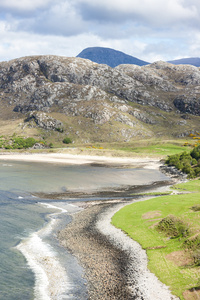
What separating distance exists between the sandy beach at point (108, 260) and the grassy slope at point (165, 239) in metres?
1.12

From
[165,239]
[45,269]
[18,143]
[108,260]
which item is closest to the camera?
[45,269]

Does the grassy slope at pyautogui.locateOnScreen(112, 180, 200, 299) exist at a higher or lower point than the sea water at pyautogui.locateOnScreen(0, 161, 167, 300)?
higher

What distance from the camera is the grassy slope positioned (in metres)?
25.3

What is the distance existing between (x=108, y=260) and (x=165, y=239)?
8358 millimetres

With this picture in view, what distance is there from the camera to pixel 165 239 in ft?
114

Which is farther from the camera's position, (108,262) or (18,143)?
(18,143)

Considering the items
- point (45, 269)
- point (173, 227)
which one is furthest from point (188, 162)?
point (45, 269)

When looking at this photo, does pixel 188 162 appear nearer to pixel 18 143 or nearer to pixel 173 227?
pixel 173 227

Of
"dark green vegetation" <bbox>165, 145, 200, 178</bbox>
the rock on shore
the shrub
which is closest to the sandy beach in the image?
the rock on shore

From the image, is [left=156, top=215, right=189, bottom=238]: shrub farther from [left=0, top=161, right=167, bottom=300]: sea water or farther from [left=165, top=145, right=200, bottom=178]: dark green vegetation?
[left=165, top=145, right=200, bottom=178]: dark green vegetation

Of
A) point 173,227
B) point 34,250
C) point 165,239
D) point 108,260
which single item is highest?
point 173,227

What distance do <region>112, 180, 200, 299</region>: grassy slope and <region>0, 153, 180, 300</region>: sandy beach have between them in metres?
1.12

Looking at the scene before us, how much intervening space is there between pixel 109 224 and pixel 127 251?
11660mm

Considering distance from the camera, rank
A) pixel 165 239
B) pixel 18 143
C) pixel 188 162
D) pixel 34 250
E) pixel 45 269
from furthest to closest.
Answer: pixel 18 143
pixel 188 162
pixel 34 250
pixel 165 239
pixel 45 269
